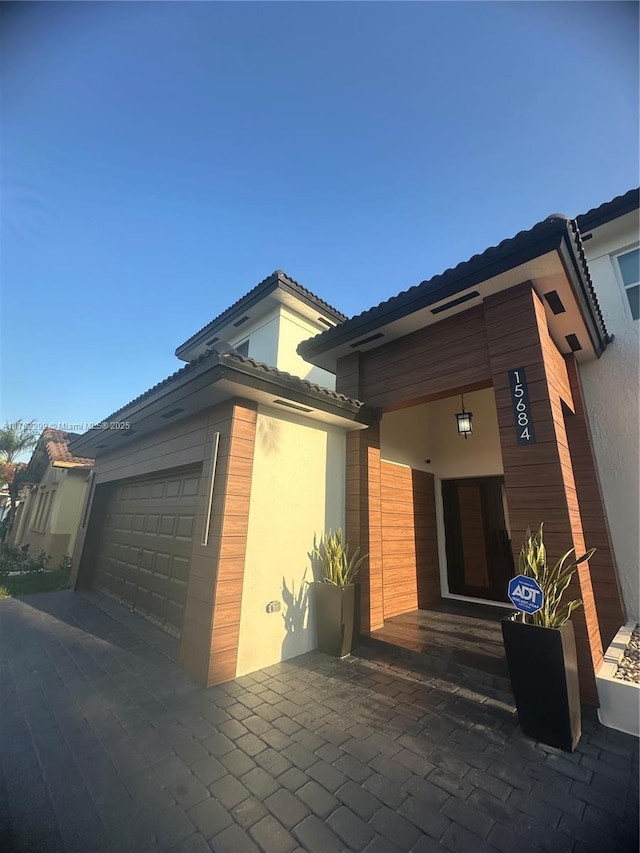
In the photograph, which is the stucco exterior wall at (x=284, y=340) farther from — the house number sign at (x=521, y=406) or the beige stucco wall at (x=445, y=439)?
the house number sign at (x=521, y=406)

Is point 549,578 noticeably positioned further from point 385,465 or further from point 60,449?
point 60,449

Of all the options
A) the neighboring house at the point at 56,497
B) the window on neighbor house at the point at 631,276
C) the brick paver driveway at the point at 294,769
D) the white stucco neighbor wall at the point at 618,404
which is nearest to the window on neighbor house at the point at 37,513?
the neighboring house at the point at 56,497

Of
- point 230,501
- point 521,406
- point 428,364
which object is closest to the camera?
point 521,406

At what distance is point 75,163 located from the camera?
4.96 metres

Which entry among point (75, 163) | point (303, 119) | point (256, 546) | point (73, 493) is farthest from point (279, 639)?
point (73, 493)

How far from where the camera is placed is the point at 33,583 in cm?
897

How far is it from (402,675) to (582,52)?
20.5 feet

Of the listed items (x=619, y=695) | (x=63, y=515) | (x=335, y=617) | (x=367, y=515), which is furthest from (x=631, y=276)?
(x=63, y=515)

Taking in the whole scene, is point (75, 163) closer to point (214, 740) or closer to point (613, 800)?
point (214, 740)

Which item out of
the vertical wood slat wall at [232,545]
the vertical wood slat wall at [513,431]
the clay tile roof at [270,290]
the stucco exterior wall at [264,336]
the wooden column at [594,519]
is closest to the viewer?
the vertical wood slat wall at [513,431]

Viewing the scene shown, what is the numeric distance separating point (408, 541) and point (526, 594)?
368 centimetres

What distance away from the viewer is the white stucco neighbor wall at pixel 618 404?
4.83 m

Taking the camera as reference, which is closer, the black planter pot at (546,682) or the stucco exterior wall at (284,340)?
the black planter pot at (546,682)

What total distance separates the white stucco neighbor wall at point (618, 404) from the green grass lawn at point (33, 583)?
12259 millimetres
